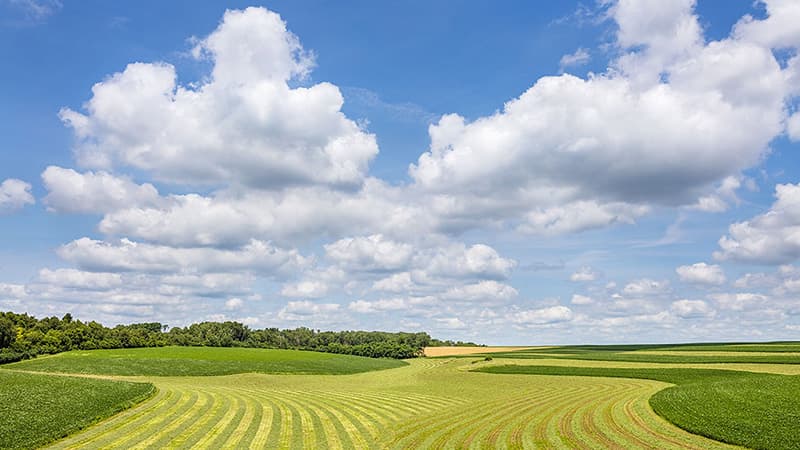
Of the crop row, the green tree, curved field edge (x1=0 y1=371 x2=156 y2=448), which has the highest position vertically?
the green tree

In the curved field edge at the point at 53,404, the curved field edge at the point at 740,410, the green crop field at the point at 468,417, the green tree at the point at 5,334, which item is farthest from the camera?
the green tree at the point at 5,334

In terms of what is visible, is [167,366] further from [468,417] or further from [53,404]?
[468,417]

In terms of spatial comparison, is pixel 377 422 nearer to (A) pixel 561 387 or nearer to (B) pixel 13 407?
(B) pixel 13 407

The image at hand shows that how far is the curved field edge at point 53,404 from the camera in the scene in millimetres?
31531

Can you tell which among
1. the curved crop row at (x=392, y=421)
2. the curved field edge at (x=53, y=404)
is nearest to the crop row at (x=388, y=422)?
the curved crop row at (x=392, y=421)

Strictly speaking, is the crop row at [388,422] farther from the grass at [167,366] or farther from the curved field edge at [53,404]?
the grass at [167,366]

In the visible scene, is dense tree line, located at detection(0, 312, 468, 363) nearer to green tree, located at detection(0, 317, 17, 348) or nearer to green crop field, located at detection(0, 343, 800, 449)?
green tree, located at detection(0, 317, 17, 348)

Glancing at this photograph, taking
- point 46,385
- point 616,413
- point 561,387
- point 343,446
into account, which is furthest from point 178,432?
point 561,387

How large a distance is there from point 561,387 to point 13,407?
53853 millimetres

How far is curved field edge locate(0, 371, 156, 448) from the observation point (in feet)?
103

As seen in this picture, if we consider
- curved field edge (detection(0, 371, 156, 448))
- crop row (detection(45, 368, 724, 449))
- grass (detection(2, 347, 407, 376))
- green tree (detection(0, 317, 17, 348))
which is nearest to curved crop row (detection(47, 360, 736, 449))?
crop row (detection(45, 368, 724, 449))

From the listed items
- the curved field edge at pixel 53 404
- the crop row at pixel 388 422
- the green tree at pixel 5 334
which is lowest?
the crop row at pixel 388 422

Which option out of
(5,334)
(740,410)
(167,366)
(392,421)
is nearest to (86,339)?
(5,334)

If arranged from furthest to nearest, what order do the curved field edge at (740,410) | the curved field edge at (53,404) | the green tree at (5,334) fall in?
the green tree at (5,334) < the curved field edge at (53,404) < the curved field edge at (740,410)
